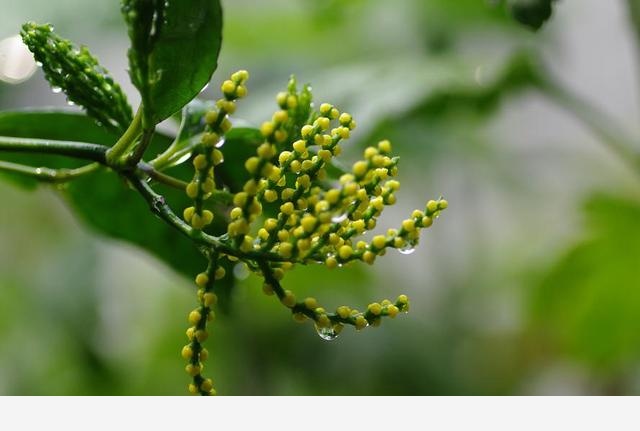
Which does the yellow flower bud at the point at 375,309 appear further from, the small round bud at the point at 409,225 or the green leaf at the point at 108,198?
the green leaf at the point at 108,198

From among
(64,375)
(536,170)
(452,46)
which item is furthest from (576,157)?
(64,375)

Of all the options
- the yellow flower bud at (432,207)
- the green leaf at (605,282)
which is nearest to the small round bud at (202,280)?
the yellow flower bud at (432,207)

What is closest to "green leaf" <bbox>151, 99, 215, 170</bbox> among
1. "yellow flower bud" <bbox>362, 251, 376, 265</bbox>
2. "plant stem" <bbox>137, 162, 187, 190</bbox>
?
"plant stem" <bbox>137, 162, 187, 190</bbox>

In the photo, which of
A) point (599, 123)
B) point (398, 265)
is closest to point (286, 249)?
point (599, 123)

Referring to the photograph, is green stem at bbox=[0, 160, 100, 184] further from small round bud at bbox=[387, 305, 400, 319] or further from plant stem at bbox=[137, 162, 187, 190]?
small round bud at bbox=[387, 305, 400, 319]

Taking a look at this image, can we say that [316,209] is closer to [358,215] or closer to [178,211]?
[358,215]
